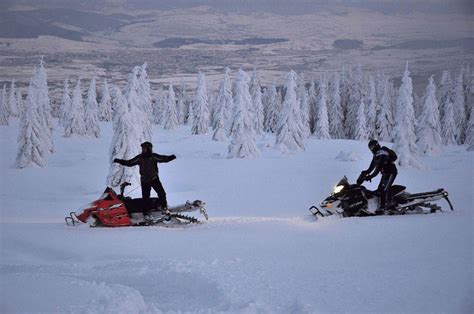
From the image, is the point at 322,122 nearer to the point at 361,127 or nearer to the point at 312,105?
the point at 361,127

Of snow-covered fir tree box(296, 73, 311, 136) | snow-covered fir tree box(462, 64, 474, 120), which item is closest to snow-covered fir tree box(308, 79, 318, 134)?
snow-covered fir tree box(296, 73, 311, 136)

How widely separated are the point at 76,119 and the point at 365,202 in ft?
202

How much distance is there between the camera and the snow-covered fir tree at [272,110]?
8319 cm

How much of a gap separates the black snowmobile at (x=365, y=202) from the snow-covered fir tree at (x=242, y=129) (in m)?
31.0

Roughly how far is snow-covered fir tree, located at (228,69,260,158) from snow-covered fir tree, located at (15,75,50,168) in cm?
1623

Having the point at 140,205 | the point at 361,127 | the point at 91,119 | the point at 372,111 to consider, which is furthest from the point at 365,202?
the point at 372,111

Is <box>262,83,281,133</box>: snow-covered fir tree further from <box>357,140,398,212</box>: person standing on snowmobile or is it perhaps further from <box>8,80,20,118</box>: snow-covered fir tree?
<box>357,140,398,212</box>: person standing on snowmobile

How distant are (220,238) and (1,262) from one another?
12.7ft

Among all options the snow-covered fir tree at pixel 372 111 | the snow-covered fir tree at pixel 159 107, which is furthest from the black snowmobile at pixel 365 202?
the snow-covered fir tree at pixel 159 107

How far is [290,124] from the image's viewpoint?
4972 centimetres

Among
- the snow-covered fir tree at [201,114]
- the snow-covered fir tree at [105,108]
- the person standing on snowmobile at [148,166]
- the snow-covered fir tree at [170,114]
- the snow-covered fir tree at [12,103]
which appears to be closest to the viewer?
the person standing on snowmobile at [148,166]

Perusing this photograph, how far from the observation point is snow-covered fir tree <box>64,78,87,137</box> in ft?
219

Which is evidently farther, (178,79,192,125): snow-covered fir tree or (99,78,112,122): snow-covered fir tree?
(178,79,192,125): snow-covered fir tree

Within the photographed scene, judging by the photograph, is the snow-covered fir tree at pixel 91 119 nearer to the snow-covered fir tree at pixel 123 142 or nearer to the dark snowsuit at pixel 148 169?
the snow-covered fir tree at pixel 123 142
